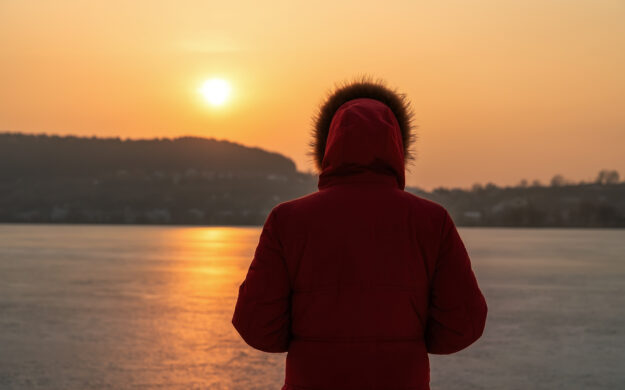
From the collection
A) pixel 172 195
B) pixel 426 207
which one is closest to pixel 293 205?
pixel 426 207

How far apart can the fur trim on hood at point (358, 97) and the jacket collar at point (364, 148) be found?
101 millimetres

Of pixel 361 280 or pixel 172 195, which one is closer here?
pixel 361 280

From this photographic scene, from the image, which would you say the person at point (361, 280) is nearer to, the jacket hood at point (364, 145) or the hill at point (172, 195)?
the jacket hood at point (364, 145)

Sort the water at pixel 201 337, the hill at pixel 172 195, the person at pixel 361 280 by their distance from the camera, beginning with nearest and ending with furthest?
the person at pixel 361 280, the water at pixel 201 337, the hill at pixel 172 195

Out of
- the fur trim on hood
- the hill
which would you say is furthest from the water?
the hill

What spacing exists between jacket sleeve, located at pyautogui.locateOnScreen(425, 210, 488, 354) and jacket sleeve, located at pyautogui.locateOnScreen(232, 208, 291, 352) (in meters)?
0.37

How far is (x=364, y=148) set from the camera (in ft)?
6.13

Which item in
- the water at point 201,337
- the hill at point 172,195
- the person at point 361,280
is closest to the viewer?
the person at point 361,280

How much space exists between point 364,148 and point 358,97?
9.6 inches

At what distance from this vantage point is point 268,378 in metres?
6.50

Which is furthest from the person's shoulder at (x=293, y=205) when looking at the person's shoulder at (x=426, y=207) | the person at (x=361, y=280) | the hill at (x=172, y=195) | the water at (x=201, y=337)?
the hill at (x=172, y=195)

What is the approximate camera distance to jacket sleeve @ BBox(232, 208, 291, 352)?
1832 millimetres

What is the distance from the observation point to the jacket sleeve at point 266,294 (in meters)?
1.83

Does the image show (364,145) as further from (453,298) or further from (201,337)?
(201,337)
